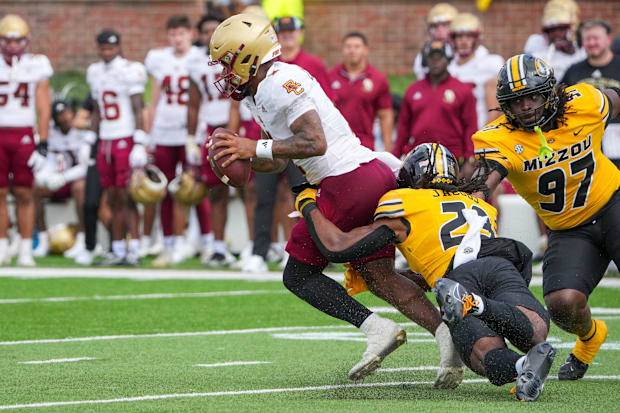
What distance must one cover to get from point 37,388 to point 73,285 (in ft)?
14.8

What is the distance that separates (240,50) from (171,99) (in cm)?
640

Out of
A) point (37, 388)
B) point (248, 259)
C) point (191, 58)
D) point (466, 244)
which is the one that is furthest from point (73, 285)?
point (466, 244)

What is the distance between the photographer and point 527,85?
525 cm

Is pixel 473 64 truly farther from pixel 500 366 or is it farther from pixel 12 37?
pixel 500 366

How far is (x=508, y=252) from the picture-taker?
16.5 feet

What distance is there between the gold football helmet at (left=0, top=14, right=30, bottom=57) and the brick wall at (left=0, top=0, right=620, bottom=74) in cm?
671

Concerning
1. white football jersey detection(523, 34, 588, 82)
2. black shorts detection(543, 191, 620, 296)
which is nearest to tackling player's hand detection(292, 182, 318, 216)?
black shorts detection(543, 191, 620, 296)

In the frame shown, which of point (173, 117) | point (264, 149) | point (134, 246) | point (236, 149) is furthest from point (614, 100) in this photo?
point (134, 246)

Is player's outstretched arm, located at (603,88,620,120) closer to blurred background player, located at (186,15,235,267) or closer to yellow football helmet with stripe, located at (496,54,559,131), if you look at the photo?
yellow football helmet with stripe, located at (496,54,559,131)

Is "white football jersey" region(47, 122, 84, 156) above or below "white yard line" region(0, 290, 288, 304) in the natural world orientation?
above

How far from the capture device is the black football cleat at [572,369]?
538cm

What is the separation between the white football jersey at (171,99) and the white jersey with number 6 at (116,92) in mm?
228

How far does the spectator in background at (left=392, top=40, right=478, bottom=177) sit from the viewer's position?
988 centimetres

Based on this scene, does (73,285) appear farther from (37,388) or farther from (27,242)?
(37,388)
